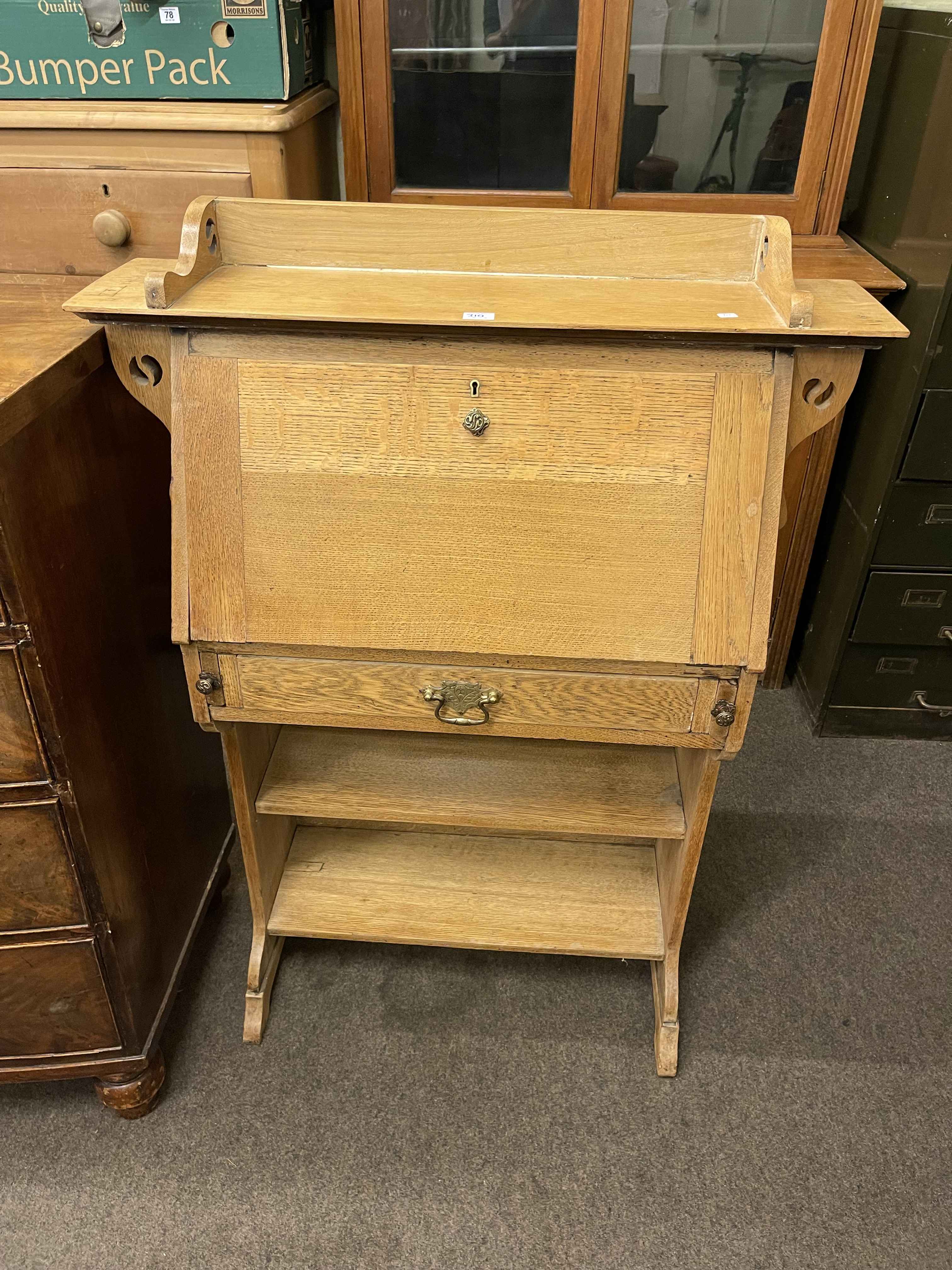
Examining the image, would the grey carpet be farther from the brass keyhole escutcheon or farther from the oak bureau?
the brass keyhole escutcheon

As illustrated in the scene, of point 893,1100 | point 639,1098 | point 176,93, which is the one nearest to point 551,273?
point 176,93

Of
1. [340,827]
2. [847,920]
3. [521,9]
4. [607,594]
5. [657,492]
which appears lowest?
[847,920]

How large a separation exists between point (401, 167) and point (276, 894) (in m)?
1.36

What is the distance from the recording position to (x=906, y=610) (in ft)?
6.55

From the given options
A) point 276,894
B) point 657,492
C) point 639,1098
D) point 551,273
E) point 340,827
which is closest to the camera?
point 657,492

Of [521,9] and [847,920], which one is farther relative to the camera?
[847,920]

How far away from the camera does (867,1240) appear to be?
1.26m

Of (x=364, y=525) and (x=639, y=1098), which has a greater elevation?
(x=364, y=525)

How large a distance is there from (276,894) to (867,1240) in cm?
101

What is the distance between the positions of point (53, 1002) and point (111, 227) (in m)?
1.11

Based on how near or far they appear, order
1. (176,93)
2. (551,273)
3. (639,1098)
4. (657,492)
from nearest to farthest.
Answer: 1. (657,492)
2. (551,273)
3. (176,93)
4. (639,1098)

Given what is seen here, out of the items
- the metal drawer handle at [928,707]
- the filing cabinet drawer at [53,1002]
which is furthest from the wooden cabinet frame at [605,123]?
the filing cabinet drawer at [53,1002]

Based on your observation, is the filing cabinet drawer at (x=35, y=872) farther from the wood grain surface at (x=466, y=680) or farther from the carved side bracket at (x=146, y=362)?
the carved side bracket at (x=146, y=362)

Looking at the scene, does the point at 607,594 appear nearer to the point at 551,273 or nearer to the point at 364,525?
the point at 364,525
